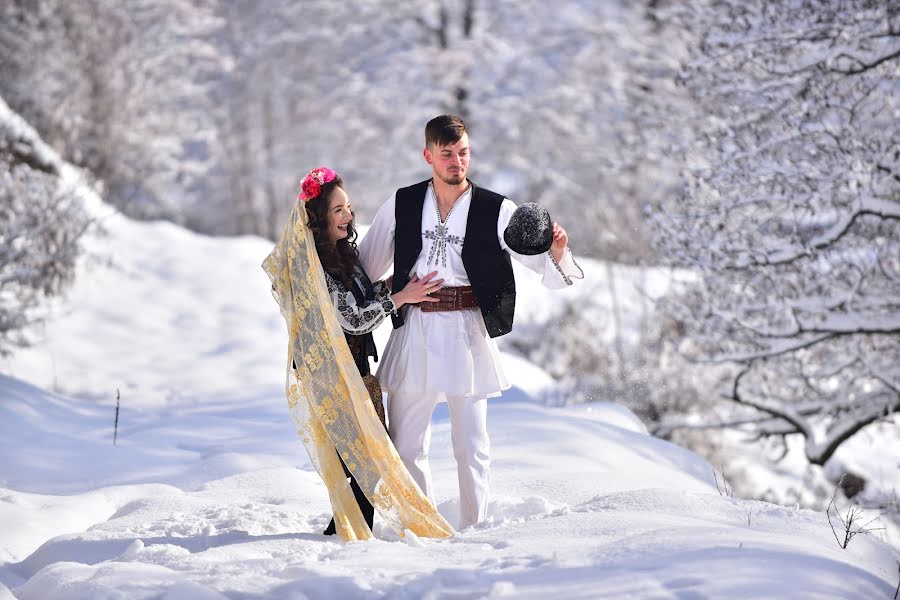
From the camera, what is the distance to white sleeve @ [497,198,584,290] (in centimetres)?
369

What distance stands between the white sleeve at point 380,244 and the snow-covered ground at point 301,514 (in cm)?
105

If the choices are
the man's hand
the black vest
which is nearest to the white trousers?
the black vest

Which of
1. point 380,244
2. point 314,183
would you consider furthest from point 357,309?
point 314,183

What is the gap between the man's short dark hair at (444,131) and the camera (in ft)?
12.0

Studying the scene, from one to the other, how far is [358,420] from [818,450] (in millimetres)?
4482

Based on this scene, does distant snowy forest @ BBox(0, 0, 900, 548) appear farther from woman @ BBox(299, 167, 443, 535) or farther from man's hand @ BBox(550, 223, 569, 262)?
woman @ BBox(299, 167, 443, 535)

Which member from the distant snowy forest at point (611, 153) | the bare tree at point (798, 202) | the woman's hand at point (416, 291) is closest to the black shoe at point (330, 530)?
the woman's hand at point (416, 291)

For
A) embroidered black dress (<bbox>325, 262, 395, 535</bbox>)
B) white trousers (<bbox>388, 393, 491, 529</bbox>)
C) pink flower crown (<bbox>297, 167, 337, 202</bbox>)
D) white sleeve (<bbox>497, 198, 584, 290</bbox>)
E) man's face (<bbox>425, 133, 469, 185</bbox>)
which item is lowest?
white trousers (<bbox>388, 393, 491, 529</bbox>)

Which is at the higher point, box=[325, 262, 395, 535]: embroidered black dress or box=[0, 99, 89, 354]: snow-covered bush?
box=[0, 99, 89, 354]: snow-covered bush

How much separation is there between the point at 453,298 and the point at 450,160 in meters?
0.51

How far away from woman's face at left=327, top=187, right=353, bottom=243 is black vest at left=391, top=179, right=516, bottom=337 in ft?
0.67

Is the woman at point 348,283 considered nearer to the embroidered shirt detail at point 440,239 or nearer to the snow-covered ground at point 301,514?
the embroidered shirt detail at point 440,239

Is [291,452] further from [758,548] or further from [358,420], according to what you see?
[758,548]

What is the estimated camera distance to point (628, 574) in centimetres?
269
